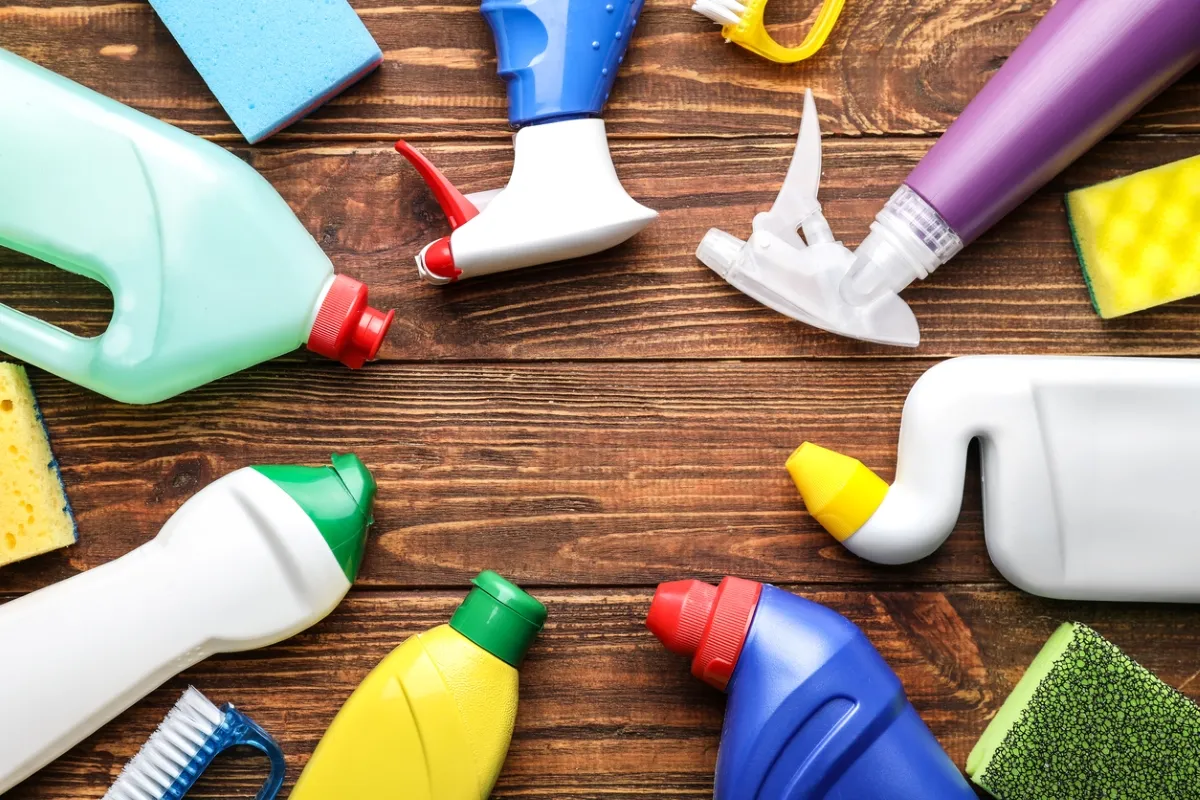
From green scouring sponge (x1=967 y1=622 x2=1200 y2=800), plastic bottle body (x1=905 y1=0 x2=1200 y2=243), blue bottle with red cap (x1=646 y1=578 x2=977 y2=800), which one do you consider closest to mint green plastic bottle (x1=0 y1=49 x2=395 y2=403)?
blue bottle with red cap (x1=646 y1=578 x2=977 y2=800)

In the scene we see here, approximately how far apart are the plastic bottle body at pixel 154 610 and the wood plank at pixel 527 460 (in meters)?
0.05

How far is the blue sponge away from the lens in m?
0.54

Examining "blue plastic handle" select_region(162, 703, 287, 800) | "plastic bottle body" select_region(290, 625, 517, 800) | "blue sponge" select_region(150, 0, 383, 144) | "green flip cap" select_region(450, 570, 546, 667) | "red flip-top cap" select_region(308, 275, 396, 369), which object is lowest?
"blue plastic handle" select_region(162, 703, 287, 800)

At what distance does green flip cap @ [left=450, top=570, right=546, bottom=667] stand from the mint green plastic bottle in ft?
0.57

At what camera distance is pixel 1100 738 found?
20.2 inches

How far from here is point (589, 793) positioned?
1.80 ft

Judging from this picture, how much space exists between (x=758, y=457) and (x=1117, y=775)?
0.30 meters

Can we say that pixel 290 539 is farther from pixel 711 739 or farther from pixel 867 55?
pixel 867 55

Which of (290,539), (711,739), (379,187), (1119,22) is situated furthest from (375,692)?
(1119,22)

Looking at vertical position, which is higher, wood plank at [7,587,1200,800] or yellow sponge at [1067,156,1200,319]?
yellow sponge at [1067,156,1200,319]

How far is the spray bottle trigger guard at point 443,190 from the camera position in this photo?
20.5 inches

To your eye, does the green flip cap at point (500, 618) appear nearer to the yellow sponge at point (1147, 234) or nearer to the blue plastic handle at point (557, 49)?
the blue plastic handle at point (557, 49)

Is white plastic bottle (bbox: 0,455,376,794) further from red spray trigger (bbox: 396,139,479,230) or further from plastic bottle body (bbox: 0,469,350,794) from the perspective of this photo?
red spray trigger (bbox: 396,139,479,230)

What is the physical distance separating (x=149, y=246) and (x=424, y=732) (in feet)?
1.12
